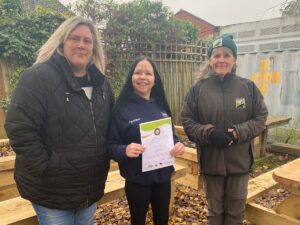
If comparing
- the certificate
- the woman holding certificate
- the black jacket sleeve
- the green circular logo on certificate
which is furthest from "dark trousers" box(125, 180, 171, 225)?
the black jacket sleeve

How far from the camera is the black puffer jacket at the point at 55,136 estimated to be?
5.65ft

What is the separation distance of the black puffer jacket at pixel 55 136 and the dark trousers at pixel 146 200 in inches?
14.8

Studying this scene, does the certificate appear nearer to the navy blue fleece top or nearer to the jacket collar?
the navy blue fleece top

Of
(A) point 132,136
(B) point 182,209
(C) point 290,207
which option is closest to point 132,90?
(A) point 132,136

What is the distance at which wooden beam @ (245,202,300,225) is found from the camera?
2803 millimetres

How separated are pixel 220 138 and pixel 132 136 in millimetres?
726

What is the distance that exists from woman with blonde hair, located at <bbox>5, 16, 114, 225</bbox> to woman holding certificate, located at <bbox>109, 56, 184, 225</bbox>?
16cm

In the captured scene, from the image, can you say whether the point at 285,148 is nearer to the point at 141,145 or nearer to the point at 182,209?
the point at 182,209

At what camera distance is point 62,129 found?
1811mm

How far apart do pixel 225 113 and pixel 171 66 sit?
5559 mm

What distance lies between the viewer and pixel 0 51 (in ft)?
20.5

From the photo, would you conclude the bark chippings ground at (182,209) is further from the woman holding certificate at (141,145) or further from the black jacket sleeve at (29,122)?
the black jacket sleeve at (29,122)

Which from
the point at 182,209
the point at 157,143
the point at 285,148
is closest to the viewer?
the point at 157,143

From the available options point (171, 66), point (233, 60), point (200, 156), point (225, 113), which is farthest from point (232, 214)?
point (171, 66)
